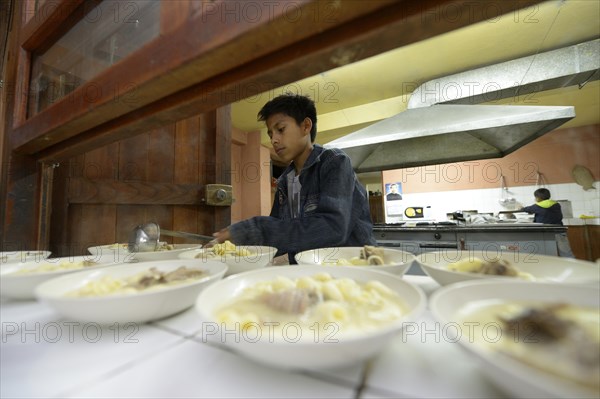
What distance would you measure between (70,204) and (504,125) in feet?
11.6

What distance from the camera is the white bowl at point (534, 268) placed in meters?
0.52

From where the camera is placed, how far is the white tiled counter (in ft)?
0.99

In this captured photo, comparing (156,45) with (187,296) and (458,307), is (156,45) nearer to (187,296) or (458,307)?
(187,296)

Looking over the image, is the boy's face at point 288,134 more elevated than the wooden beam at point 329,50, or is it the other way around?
the boy's face at point 288,134

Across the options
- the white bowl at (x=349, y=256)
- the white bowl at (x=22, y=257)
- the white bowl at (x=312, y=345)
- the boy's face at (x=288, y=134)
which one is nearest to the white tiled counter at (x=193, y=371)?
the white bowl at (x=312, y=345)

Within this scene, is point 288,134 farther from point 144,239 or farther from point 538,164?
point 538,164

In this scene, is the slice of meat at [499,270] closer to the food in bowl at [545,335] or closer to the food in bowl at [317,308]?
the food in bowl at [545,335]

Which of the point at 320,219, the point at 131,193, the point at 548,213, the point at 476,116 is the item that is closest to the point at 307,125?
the point at 320,219

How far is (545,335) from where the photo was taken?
287mm

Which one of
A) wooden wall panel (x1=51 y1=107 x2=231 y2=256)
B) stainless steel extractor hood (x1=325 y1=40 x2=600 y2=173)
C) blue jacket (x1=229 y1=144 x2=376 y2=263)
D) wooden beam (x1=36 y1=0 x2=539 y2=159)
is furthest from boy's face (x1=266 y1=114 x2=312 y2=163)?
stainless steel extractor hood (x1=325 y1=40 x2=600 y2=173)

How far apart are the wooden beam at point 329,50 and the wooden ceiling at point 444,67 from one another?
2.87ft

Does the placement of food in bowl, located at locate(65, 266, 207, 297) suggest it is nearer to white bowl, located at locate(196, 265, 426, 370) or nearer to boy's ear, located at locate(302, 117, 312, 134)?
white bowl, located at locate(196, 265, 426, 370)

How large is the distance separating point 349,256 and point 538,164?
646 centimetres

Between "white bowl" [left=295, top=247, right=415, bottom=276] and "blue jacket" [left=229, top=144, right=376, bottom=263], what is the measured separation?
29 centimetres
